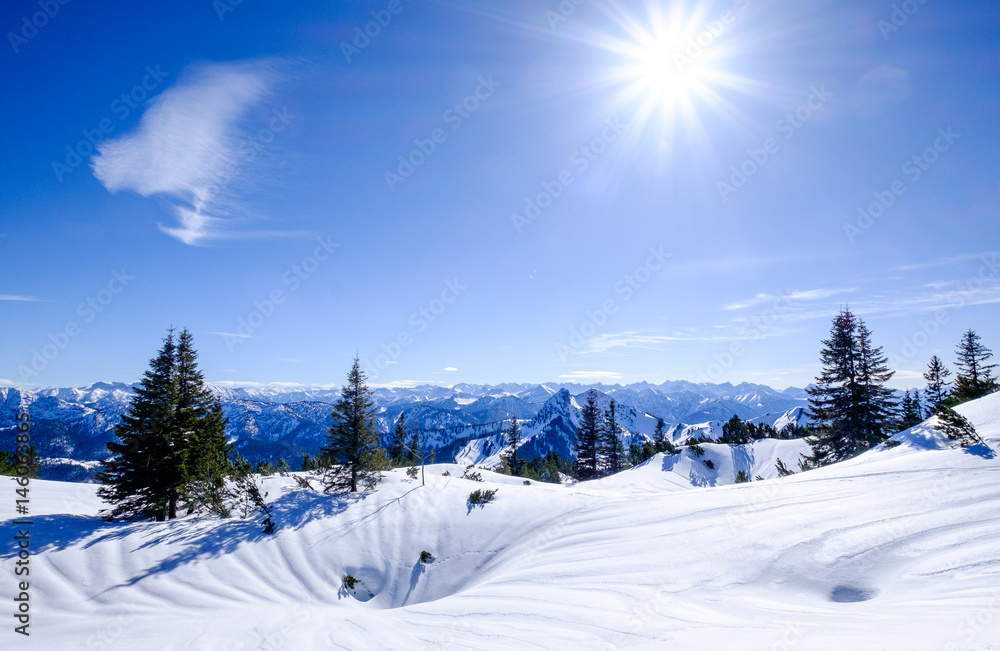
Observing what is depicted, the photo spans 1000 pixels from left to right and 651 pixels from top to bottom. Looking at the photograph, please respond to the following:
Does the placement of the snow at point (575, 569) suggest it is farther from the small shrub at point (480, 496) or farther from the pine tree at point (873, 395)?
the pine tree at point (873, 395)

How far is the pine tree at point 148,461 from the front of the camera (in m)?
15.5

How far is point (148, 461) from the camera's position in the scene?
15.4 metres

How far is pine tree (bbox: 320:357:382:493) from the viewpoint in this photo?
15.9 m

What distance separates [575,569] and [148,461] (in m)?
17.1

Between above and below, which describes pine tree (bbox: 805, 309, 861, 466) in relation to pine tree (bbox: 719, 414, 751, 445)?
above

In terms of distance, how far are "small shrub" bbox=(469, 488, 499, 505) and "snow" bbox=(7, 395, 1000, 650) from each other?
0.44 metres

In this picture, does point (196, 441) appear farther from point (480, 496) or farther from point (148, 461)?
point (480, 496)

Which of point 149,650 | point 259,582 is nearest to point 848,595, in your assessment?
point 149,650

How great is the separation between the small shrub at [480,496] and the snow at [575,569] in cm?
44

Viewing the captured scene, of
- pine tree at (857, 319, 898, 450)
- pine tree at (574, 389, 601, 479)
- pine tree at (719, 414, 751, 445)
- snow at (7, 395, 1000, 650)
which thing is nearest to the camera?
snow at (7, 395, 1000, 650)

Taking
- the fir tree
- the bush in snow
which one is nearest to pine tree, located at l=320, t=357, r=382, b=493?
the bush in snow

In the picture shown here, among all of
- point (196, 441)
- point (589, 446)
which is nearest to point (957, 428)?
point (196, 441)

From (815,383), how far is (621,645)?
28.4 m

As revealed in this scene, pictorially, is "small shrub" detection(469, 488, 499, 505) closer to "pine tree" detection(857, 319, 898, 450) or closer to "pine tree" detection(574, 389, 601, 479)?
"pine tree" detection(857, 319, 898, 450)
